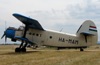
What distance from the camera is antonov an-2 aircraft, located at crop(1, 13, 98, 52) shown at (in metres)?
30.0

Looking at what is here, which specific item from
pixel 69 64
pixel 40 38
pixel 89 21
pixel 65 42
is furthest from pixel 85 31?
pixel 69 64

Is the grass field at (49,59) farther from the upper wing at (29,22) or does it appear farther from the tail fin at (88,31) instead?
the tail fin at (88,31)

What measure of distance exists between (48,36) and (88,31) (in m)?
5.76

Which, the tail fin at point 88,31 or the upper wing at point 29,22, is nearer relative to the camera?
the upper wing at point 29,22

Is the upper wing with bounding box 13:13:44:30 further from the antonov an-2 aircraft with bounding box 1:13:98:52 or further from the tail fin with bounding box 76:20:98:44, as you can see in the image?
the tail fin with bounding box 76:20:98:44

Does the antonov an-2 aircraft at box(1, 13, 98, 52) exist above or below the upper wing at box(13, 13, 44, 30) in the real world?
below

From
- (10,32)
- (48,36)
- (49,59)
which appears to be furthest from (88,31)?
(49,59)

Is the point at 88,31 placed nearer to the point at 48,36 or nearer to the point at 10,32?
the point at 48,36

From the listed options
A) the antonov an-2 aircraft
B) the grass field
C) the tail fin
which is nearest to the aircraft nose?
the antonov an-2 aircraft

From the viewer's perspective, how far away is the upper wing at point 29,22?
27516mm

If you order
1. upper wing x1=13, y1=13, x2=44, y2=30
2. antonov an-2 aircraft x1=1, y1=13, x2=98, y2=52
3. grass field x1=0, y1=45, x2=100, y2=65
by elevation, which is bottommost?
grass field x1=0, y1=45, x2=100, y2=65

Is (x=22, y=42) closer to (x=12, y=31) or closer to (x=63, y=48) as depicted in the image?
(x=12, y=31)

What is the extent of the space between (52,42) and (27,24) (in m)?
4.15

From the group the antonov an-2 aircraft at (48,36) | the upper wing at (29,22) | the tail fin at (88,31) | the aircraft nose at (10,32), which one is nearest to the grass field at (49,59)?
the upper wing at (29,22)
